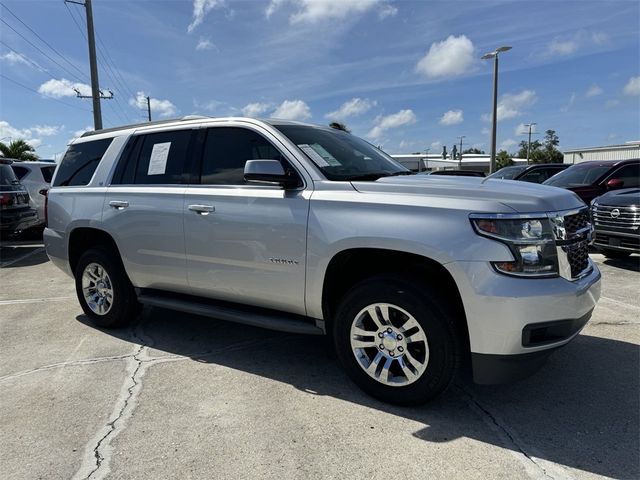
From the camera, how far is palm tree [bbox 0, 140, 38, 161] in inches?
1384

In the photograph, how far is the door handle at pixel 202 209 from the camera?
3939 millimetres

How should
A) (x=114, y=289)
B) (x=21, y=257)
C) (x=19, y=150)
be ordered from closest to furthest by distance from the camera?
1. (x=114, y=289)
2. (x=21, y=257)
3. (x=19, y=150)

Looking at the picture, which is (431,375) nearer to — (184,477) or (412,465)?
(412,465)

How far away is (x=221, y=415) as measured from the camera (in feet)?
10.6

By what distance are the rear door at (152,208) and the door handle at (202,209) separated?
0.54ft

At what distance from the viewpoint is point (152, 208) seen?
4.34 meters

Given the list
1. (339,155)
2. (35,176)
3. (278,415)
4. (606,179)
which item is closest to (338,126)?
(339,155)

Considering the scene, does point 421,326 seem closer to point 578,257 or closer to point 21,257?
point 578,257

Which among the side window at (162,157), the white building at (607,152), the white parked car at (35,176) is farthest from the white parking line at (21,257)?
the white building at (607,152)

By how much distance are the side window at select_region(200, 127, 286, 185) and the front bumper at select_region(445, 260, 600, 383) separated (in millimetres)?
1795

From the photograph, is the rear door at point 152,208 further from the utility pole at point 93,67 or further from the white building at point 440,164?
the white building at point 440,164

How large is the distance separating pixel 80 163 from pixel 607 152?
180 ft

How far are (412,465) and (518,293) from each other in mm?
1103

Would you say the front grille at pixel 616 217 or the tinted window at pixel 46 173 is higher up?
the tinted window at pixel 46 173
